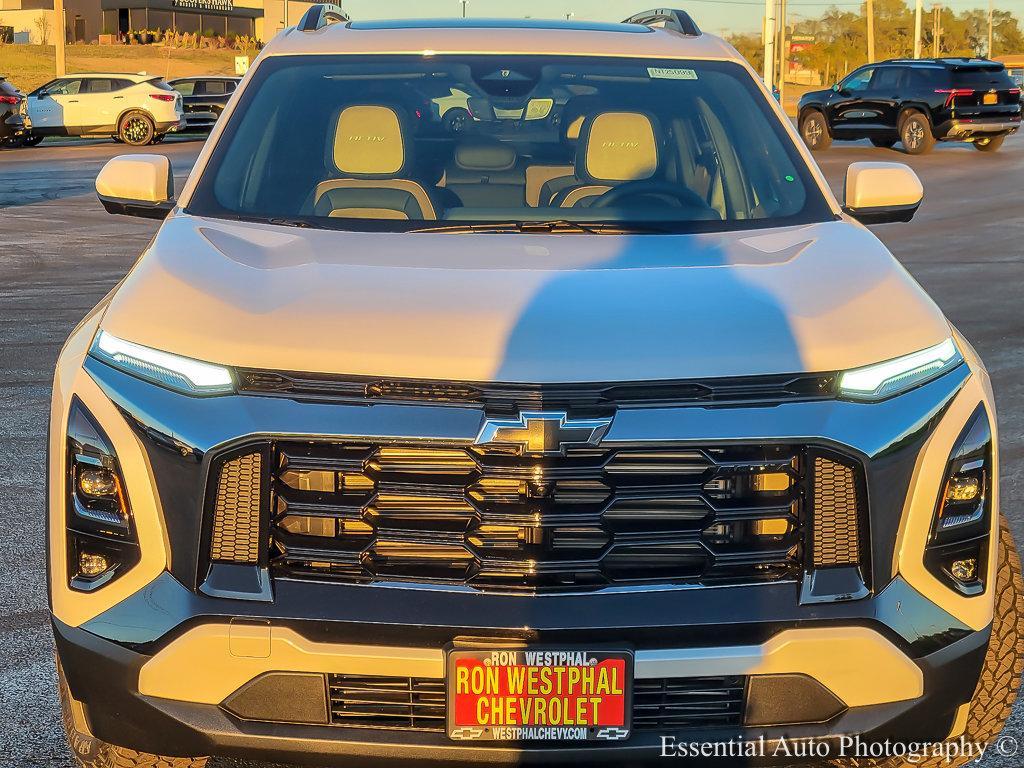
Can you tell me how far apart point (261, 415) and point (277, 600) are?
356mm

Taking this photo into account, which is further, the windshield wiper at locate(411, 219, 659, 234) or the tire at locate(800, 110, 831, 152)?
the tire at locate(800, 110, 831, 152)

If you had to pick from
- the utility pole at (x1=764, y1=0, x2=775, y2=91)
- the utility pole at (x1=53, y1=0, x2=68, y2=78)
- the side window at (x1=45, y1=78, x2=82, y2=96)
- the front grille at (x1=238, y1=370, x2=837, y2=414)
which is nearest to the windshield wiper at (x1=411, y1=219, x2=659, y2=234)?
the front grille at (x1=238, y1=370, x2=837, y2=414)

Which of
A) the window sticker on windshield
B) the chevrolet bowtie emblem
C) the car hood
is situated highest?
the window sticker on windshield

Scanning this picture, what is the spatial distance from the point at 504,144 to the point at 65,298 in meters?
7.04

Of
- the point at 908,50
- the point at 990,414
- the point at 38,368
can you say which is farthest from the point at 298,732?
the point at 908,50

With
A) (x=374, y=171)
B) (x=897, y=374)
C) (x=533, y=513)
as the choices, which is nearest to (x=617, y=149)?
(x=374, y=171)

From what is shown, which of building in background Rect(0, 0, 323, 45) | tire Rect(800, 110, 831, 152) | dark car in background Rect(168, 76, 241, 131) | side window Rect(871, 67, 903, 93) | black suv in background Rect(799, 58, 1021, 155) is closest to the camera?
black suv in background Rect(799, 58, 1021, 155)

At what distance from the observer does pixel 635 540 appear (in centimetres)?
280

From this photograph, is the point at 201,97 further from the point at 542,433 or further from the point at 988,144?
the point at 542,433

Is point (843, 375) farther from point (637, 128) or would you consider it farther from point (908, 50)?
point (908, 50)

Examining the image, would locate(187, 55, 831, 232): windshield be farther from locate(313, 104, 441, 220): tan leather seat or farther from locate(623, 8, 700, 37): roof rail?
locate(623, 8, 700, 37): roof rail

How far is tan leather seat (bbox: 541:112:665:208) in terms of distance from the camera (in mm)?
4625

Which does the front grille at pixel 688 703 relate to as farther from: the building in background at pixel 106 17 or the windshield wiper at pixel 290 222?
the building in background at pixel 106 17

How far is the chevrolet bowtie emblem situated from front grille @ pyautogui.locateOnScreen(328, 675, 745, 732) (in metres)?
0.47
